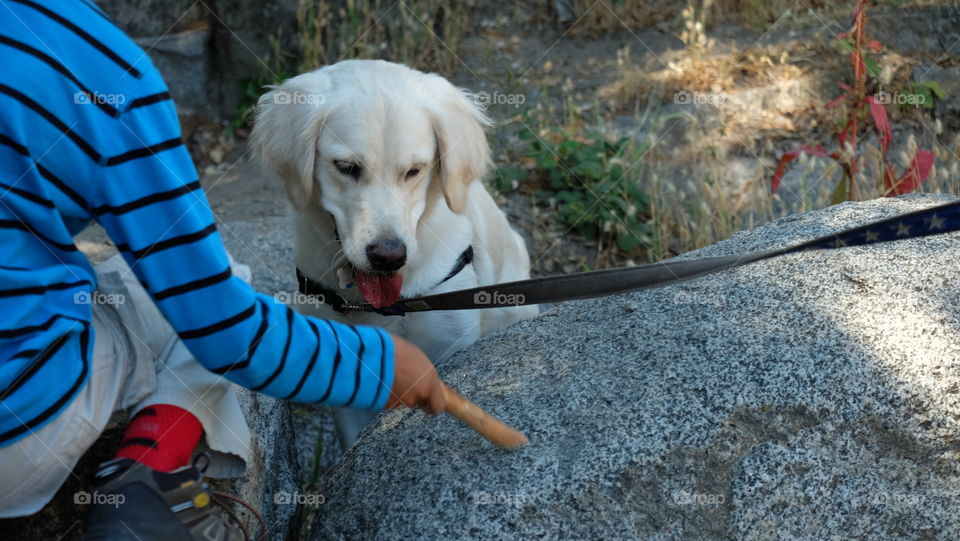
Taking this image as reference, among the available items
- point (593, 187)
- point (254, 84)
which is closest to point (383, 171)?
point (593, 187)

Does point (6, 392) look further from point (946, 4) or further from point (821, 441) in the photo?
point (946, 4)

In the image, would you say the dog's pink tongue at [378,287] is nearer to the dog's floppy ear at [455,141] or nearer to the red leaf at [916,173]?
the dog's floppy ear at [455,141]

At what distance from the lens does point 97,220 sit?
4.42 ft

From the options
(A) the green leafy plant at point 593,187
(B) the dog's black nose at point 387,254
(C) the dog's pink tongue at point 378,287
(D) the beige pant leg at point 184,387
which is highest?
(D) the beige pant leg at point 184,387

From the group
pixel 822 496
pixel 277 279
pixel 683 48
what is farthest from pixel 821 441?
pixel 683 48

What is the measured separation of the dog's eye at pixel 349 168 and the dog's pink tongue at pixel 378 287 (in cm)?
27

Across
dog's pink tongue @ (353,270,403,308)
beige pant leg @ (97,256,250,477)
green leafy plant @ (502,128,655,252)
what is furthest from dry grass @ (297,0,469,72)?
beige pant leg @ (97,256,250,477)

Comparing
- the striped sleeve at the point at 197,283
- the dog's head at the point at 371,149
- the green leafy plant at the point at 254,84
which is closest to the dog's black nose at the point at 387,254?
the dog's head at the point at 371,149

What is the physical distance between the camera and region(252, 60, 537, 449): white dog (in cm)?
253

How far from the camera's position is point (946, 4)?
571 centimetres

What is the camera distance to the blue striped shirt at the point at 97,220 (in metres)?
1.25

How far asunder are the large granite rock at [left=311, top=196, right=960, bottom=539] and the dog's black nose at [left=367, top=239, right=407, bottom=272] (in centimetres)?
48

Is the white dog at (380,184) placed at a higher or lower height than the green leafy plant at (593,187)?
higher

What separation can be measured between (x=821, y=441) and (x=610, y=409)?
420 mm
